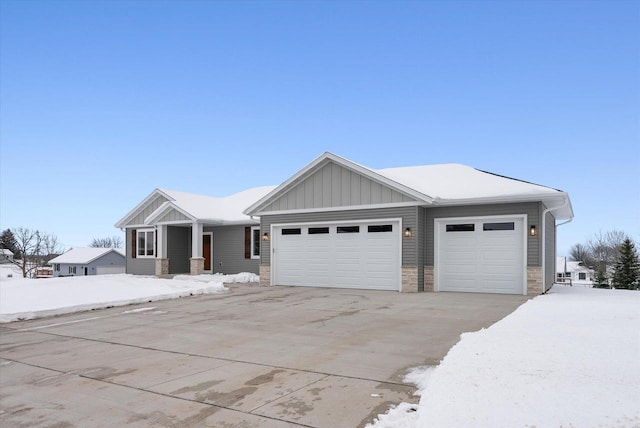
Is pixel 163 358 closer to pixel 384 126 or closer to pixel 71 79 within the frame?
pixel 71 79

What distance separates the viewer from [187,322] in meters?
9.18

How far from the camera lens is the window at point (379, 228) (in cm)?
1441

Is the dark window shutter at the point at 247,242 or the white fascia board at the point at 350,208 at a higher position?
the white fascia board at the point at 350,208

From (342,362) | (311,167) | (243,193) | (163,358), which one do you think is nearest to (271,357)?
(342,362)

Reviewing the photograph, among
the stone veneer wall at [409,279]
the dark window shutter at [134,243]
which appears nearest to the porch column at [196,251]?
the dark window shutter at [134,243]

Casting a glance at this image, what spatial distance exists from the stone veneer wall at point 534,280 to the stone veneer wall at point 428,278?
2842mm

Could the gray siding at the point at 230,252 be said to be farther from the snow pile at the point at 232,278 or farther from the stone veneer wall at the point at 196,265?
the snow pile at the point at 232,278

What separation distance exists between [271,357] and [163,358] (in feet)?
5.11

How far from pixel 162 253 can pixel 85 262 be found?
3531 centimetres

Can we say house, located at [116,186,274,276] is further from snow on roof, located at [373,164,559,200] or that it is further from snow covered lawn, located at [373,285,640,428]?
snow covered lawn, located at [373,285,640,428]

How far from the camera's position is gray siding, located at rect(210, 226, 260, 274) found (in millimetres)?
20938

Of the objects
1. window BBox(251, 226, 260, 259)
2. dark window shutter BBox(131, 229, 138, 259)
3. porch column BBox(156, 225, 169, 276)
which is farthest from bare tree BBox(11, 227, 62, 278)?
window BBox(251, 226, 260, 259)

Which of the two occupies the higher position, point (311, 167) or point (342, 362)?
point (311, 167)

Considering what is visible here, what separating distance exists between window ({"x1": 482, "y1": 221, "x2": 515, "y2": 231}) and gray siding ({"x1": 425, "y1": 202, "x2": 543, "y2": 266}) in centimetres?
35
